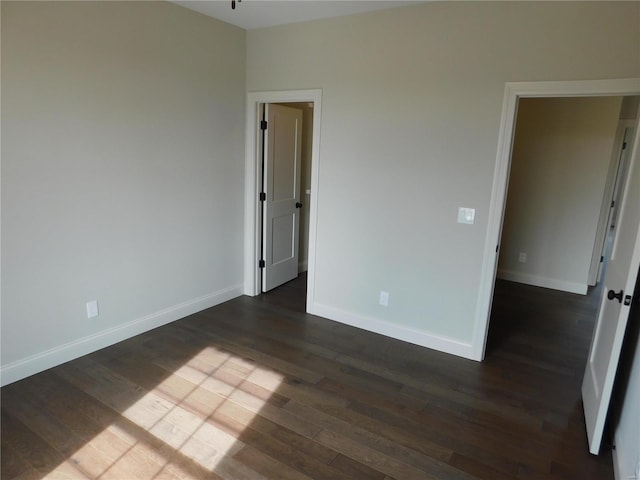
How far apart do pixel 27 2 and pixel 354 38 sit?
222cm

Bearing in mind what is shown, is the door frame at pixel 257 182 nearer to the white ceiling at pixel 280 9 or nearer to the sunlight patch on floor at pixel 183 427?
the white ceiling at pixel 280 9

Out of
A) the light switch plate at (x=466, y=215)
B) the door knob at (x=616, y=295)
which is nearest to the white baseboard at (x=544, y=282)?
the light switch plate at (x=466, y=215)

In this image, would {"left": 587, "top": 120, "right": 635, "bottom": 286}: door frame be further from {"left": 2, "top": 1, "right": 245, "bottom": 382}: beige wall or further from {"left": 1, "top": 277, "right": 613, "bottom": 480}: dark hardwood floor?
{"left": 2, "top": 1, "right": 245, "bottom": 382}: beige wall

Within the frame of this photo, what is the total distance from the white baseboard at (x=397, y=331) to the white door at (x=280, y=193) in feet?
2.89

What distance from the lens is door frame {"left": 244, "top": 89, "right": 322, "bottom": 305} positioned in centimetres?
356

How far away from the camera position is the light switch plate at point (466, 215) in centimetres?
296

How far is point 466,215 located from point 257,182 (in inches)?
83.6

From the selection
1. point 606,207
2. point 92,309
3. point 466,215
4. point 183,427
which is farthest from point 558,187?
point 92,309

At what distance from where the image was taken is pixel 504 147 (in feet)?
9.07

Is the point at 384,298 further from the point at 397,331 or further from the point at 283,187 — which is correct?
the point at 283,187

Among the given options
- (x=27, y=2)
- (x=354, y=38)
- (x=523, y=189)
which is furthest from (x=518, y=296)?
(x=27, y=2)

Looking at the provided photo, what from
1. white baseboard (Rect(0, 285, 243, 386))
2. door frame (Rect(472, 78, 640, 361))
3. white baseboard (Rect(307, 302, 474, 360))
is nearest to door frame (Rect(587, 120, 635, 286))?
door frame (Rect(472, 78, 640, 361))

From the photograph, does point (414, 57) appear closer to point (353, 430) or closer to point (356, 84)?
point (356, 84)

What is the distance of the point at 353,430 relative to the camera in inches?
89.2
